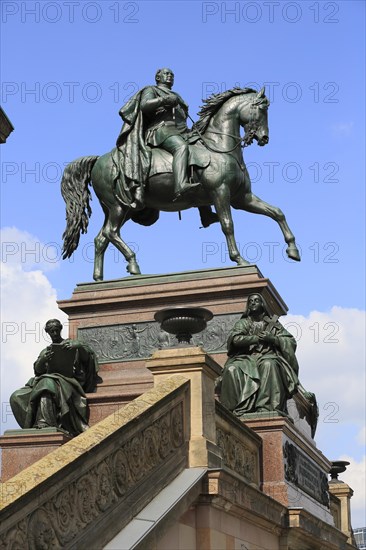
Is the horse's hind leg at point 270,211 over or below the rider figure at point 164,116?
below

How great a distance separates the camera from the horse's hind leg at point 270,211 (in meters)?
17.3

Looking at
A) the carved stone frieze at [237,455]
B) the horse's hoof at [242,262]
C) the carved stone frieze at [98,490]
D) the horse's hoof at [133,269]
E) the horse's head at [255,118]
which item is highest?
the horse's head at [255,118]

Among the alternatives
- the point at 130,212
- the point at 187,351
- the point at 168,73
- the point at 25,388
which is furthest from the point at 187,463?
the point at 168,73

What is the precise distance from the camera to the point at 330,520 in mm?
16203

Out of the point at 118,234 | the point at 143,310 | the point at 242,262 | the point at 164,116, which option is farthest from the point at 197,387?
the point at 164,116

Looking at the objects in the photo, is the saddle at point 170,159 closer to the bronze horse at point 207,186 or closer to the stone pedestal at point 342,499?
the bronze horse at point 207,186

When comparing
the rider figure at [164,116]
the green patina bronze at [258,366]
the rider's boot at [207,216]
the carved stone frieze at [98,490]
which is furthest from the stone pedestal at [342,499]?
the carved stone frieze at [98,490]

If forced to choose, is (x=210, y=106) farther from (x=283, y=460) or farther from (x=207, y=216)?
(x=283, y=460)

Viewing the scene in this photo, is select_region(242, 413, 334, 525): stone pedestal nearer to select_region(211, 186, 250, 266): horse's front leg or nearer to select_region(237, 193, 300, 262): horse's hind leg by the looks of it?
select_region(211, 186, 250, 266): horse's front leg

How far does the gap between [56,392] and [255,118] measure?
640 cm

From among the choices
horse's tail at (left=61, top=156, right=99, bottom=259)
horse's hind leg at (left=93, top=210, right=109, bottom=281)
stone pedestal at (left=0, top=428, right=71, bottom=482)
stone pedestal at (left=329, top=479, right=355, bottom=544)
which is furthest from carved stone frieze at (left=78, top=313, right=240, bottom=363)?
stone pedestal at (left=329, top=479, right=355, bottom=544)

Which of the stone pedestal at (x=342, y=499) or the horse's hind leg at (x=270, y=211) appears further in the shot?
the stone pedestal at (x=342, y=499)

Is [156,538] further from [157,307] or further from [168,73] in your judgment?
[168,73]

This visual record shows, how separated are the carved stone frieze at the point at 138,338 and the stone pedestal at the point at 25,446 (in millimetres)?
2926
